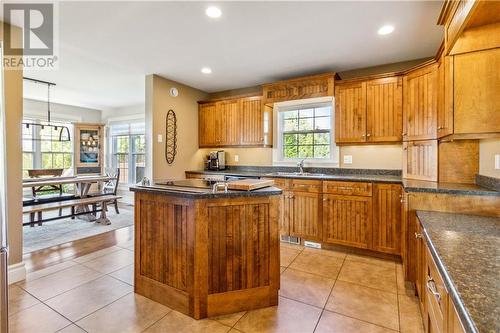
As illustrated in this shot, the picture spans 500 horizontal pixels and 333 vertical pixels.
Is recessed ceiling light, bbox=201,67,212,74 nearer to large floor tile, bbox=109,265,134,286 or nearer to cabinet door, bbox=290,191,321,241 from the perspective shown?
cabinet door, bbox=290,191,321,241

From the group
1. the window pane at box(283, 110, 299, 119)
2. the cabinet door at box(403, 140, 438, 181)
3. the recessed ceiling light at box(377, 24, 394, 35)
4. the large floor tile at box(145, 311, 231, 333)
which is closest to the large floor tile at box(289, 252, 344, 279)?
the large floor tile at box(145, 311, 231, 333)

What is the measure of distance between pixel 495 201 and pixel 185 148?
4171 mm

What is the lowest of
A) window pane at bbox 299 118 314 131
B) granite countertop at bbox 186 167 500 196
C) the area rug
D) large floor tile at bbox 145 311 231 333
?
large floor tile at bbox 145 311 231 333

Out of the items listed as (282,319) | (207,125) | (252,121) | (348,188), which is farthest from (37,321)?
(207,125)

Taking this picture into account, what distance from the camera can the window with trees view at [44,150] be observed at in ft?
19.3

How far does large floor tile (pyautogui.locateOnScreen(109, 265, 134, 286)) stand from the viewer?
95.7 inches

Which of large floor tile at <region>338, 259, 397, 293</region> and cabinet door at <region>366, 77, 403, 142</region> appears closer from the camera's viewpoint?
large floor tile at <region>338, 259, 397, 293</region>

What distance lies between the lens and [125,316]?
187 cm

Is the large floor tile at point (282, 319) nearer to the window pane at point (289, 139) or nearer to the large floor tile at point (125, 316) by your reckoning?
the large floor tile at point (125, 316)

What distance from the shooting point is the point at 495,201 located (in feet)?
5.81

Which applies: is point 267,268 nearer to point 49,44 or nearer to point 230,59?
point 230,59

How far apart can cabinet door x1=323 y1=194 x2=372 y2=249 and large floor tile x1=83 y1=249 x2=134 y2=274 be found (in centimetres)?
247

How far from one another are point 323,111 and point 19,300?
4.15 metres

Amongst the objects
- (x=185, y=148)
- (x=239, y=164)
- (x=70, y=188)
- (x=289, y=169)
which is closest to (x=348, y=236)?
(x=289, y=169)
